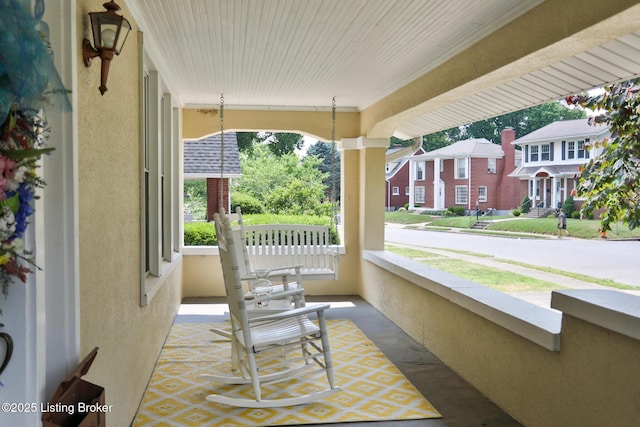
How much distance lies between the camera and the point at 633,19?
2543 mm

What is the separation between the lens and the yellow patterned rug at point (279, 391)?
3.32m

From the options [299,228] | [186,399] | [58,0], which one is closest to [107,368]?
[186,399]

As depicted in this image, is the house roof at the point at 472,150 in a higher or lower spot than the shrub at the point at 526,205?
higher

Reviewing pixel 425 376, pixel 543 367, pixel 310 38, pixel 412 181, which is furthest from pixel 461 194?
pixel 543 367

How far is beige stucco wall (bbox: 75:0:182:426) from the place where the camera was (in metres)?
2.13

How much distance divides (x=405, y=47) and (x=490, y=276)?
6.22 meters

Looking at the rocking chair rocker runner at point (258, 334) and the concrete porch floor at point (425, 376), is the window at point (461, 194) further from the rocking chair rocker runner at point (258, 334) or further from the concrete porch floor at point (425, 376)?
the rocking chair rocker runner at point (258, 334)

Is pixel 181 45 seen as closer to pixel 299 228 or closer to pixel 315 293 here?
pixel 299 228

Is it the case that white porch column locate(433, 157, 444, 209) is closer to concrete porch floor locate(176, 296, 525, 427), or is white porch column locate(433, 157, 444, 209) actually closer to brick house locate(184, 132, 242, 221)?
brick house locate(184, 132, 242, 221)

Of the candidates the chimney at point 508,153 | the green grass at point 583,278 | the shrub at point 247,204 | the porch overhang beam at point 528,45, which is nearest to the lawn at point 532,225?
the chimney at point 508,153

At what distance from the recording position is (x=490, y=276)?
959 cm

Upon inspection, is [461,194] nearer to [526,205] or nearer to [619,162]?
[526,205]

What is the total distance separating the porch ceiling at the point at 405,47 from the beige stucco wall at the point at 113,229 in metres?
0.71

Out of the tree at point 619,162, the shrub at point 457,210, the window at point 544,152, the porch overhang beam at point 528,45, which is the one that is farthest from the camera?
the shrub at point 457,210
